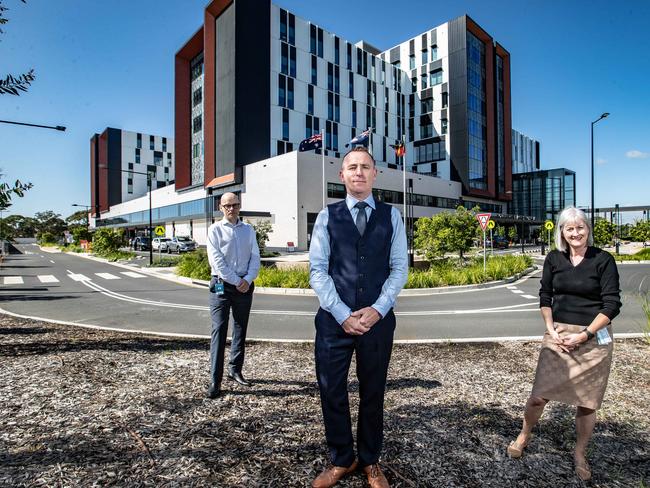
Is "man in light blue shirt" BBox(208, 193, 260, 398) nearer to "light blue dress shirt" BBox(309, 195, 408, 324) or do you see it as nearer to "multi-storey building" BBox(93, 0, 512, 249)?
"light blue dress shirt" BBox(309, 195, 408, 324)

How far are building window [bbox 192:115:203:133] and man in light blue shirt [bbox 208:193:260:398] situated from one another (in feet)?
168

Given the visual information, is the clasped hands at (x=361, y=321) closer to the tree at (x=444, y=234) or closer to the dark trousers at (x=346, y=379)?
the dark trousers at (x=346, y=379)

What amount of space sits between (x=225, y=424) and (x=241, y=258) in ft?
5.12

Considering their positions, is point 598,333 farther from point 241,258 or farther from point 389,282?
point 241,258

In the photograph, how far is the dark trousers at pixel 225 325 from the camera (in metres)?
3.57

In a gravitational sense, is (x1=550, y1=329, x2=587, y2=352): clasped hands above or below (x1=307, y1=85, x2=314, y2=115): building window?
below

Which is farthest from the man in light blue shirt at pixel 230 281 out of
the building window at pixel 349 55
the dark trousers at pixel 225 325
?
the building window at pixel 349 55

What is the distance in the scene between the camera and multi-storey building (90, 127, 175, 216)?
79.4 meters

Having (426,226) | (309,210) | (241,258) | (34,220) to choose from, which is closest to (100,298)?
(241,258)

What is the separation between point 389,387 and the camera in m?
3.78

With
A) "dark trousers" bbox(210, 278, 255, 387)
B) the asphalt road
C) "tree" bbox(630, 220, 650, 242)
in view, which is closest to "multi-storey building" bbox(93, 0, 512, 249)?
the asphalt road

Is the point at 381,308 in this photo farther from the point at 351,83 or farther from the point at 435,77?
the point at 435,77

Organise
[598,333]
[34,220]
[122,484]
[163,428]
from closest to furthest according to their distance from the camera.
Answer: [122,484], [598,333], [163,428], [34,220]

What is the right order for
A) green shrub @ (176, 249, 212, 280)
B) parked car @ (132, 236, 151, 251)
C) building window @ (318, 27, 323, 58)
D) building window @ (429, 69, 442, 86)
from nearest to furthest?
green shrub @ (176, 249, 212, 280) < parked car @ (132, 236, 151, 251) < building window @ (318, 27, 323, 58) < building window @ (429, 69, 442, 86)
